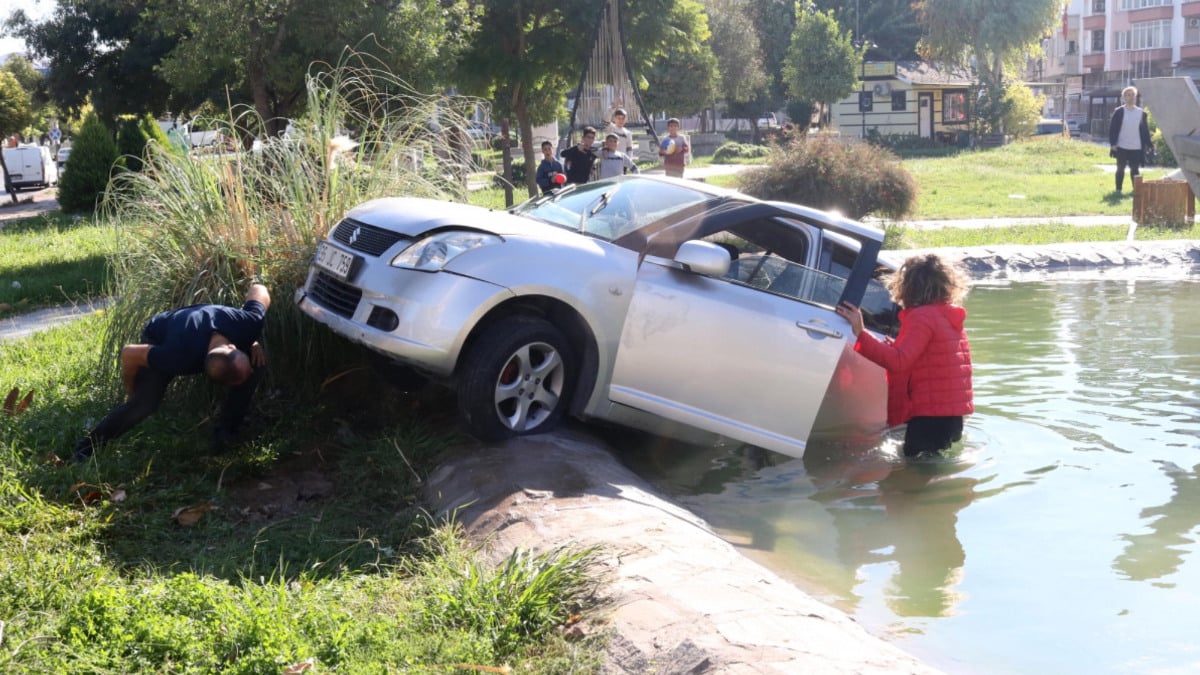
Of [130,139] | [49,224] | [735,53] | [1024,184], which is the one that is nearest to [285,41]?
[49,224]

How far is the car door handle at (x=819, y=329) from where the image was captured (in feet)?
21.8

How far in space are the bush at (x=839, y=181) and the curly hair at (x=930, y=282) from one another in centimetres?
1084

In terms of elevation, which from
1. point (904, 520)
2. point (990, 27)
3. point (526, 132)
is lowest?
point (904, 520)

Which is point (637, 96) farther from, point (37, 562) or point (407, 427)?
point (37, 562)

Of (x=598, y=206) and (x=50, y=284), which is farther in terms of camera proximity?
(x=50, y=284)

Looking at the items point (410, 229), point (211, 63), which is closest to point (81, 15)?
point (211, 63)

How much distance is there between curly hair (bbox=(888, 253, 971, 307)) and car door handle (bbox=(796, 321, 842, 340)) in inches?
24.6

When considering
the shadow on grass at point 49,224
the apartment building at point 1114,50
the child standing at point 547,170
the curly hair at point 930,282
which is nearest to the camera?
the curly hair at point 930,282

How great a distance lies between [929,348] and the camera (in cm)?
702

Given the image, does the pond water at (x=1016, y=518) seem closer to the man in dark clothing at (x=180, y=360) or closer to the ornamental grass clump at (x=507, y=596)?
the ornamental grass clump at (x=507, y=596)

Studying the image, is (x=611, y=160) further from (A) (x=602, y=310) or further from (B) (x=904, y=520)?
(B) (x=904, y=520)

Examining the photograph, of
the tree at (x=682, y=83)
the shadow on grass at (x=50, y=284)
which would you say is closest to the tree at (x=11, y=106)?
the shadow on grass at (x=50, y=284)

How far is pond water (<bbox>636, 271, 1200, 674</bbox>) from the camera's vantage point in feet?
16.1

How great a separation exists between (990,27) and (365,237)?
5894 cm
